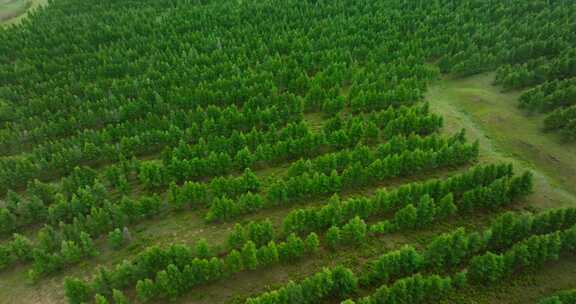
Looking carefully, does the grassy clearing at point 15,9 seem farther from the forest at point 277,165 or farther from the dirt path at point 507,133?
the dirt path at point 507,133

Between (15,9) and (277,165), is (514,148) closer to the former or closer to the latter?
(277,165)

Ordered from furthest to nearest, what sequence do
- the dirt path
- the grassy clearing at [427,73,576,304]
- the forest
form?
the dirt path < the forest < the grassy clearing at [427,73,576,304]

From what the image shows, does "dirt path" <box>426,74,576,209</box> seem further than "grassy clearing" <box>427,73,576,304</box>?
Yes

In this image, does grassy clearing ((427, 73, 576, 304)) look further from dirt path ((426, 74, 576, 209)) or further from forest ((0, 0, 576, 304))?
forest ((0, 0, 576, 304))

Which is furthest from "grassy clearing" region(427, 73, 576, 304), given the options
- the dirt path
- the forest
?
the forest

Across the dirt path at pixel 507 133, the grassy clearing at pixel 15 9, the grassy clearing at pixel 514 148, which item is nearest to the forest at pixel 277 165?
the grassy clearing at pixel 514 148

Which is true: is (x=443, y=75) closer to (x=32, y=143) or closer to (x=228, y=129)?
(x=228, y=129)

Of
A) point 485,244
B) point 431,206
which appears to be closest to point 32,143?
point 431,206

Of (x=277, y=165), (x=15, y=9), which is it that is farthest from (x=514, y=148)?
(x=15, y=9)
